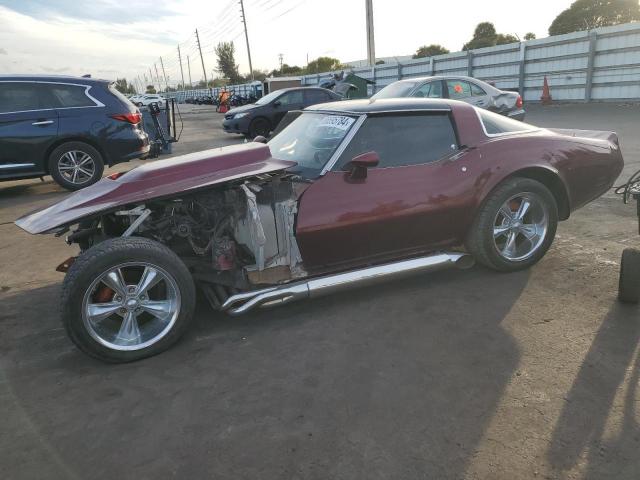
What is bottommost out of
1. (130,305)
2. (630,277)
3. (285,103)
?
(630,277)

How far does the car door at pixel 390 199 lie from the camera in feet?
10.6

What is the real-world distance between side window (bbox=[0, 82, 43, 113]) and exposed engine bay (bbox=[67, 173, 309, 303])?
529 centimetres

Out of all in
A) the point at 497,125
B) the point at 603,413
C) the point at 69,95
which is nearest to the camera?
the point at 603,413

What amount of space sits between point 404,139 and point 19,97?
6.61m

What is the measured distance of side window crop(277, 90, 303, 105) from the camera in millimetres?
14305

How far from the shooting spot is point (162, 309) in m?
2.96

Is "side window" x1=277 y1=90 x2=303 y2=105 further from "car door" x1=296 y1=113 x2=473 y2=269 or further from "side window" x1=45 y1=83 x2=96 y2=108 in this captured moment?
"car door" x1=296 y1=113 x2=473 y2=269

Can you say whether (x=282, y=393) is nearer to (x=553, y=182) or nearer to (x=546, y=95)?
(x=553, y=182)

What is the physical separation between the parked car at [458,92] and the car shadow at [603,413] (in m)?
8.03

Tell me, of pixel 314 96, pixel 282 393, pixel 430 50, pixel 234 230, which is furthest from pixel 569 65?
pixel 430 50

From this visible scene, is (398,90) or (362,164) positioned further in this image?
(398,90)

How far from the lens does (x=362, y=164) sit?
3.19m

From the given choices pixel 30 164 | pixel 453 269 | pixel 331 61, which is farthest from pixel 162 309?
pixel 331 61

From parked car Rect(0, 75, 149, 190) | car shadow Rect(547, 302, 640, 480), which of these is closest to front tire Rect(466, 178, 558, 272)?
car shadow Rect(547, 302, 640, 480)
